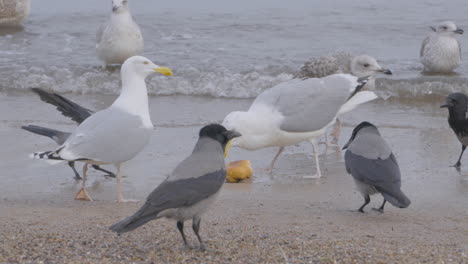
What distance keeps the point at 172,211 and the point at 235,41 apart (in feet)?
36.3

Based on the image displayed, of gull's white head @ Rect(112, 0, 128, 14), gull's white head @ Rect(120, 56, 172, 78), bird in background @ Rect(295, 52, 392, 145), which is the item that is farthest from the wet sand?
gull's white head @ Rect(112, 0, 128, 14)

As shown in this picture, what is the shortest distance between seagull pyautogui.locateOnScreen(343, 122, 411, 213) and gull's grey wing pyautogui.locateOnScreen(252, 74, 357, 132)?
1.26 meters

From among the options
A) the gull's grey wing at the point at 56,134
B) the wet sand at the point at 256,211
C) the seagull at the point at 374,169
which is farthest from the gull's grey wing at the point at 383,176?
the gull's grey wing at the point at 56,134

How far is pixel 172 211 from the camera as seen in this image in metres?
4.88

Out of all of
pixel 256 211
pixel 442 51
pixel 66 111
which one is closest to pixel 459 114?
pixel 256 211

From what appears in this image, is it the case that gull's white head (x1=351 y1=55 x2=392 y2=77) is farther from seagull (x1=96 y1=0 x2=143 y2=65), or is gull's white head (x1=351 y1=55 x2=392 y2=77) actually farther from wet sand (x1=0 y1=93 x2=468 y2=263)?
seagull (x1=96 y1=0 x2=143 y2=65)

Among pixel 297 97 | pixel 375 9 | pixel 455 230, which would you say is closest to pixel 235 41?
pixel 375 9

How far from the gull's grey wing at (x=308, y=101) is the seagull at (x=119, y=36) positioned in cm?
583

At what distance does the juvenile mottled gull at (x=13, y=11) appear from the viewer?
17.0 metres

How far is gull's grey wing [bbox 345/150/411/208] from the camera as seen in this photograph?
5910 mm

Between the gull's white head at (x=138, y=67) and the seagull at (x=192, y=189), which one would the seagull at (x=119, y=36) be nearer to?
the gull's white head at (x=138, y=67)

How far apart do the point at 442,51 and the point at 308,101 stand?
19.1 ft

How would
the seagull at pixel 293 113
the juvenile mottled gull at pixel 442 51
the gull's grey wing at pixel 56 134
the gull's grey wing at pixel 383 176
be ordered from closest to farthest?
the gull's grey wing at pixel 383 176 → the gull's grey wing at pixel 56 134 → the seagull at pixel 293 113 → the juvenile mottled gull at pixel 442 51

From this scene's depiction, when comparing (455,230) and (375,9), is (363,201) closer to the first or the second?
(455,230)
